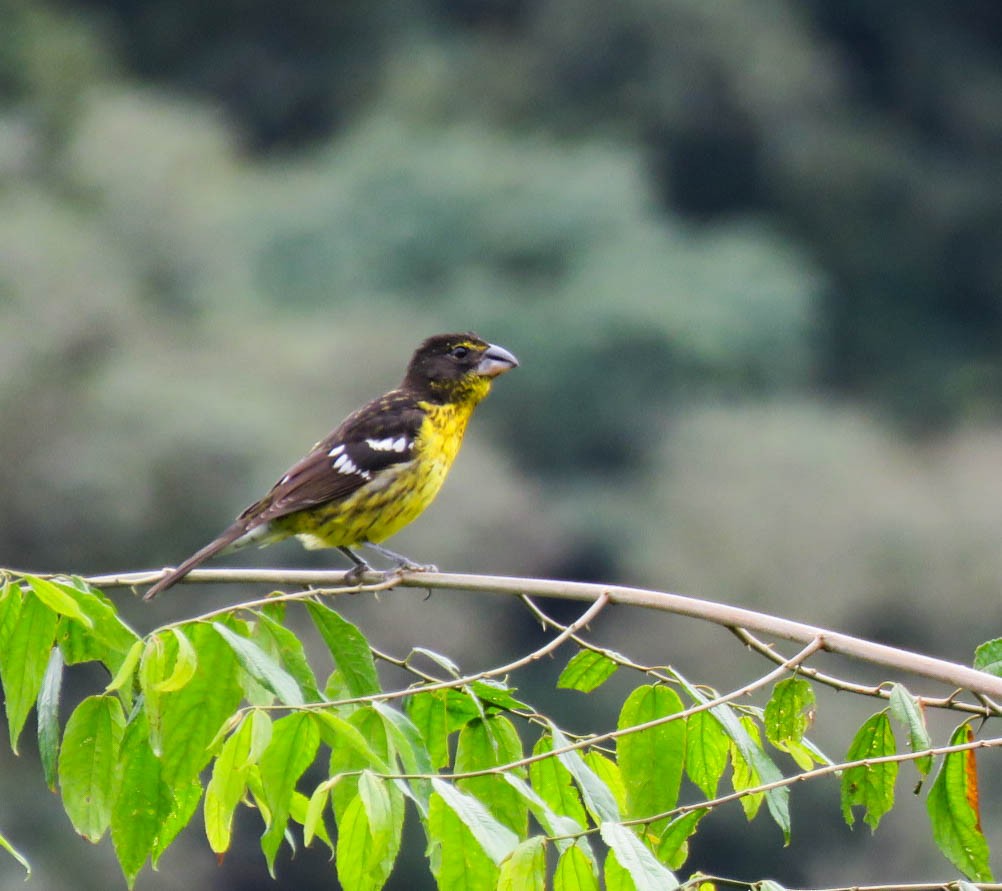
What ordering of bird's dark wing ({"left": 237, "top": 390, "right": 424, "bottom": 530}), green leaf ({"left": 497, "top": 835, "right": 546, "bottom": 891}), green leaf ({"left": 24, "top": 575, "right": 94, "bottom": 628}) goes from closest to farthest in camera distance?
1. green leaf ({"left": 497, "top": 835, "right": 546, "bottom": 891})
2. green leaf ({"left": 24, "top": 575, "right": 94, "bottom": 628})
3. bird's dark wing ({"left": 237, "top": 390, "right": 424, "bottom": 530})

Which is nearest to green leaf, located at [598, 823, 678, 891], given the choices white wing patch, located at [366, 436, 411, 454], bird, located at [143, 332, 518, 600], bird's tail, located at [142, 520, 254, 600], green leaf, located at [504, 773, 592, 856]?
green leaf, located at [504, 773, 592, 856]

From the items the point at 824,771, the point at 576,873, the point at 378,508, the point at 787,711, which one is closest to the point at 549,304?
the point at 378,508

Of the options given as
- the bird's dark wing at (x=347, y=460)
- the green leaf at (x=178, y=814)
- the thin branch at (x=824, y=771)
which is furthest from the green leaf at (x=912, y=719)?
the bird's dark wing at (x=347, y=460)

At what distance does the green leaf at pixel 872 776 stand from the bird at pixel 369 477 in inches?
92.9

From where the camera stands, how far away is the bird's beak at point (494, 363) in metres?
5.42

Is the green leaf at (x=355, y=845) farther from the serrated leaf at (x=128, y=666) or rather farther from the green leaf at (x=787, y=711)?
the green leaf at (x=787, y=711)

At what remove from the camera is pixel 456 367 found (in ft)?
17.9

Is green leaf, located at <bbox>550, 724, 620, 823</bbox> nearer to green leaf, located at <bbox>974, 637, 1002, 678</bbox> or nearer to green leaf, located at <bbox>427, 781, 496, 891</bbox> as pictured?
green leaf, located at <bbox>427, 781, 496, 891</bbox>

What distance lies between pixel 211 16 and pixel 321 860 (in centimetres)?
3507

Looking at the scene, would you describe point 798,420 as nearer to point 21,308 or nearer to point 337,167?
point 337,167

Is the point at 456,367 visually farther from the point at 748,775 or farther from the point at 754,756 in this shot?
the point at 754,756

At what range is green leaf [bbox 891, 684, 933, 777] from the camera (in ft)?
7.45

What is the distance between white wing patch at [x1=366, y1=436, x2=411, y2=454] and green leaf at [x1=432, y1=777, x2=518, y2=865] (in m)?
3.07

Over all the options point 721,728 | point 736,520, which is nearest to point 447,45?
point 736,520
